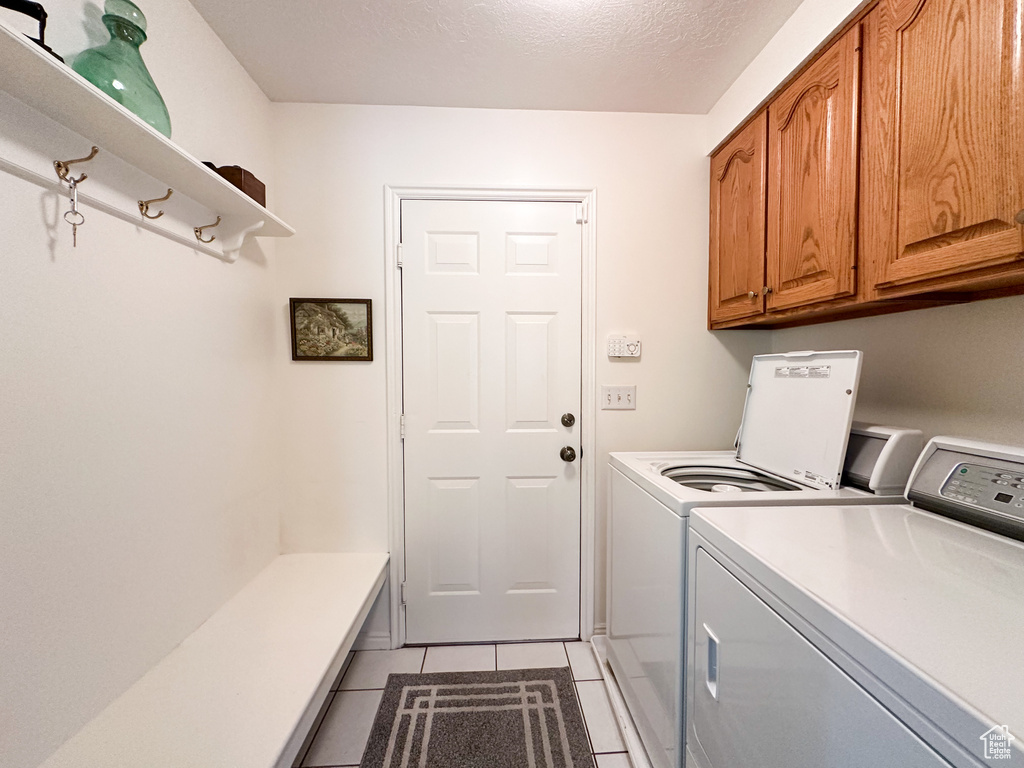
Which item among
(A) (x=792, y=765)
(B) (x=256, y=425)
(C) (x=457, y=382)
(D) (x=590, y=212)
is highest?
(D) (x=590, y=212)

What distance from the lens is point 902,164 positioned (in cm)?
99

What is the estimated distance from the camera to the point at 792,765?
0.69 m

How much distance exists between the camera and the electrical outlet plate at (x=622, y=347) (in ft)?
6.19

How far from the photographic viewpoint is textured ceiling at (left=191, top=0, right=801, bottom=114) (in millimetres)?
1332

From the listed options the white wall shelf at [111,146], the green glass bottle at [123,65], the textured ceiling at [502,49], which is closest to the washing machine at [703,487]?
the textured ceiling at [502,49]

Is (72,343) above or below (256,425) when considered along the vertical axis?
above

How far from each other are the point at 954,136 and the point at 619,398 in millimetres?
1284

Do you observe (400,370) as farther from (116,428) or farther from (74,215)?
(74,215)

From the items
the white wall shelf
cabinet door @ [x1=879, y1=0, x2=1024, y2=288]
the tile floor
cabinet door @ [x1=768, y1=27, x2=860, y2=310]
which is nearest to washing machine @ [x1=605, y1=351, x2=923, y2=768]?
the tile floor

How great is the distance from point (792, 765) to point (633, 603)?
2.57ft

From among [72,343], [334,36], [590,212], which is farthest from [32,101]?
[590,212]

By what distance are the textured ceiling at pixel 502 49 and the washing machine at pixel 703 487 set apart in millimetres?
1178

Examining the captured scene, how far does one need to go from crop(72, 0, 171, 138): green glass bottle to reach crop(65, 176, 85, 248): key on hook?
0.22m

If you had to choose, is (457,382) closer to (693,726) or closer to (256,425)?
(256,425)
